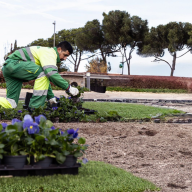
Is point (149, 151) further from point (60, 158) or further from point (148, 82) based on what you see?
point (148, 82)

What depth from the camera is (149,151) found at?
4.62m

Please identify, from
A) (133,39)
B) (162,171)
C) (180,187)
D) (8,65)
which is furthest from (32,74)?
(133,39)

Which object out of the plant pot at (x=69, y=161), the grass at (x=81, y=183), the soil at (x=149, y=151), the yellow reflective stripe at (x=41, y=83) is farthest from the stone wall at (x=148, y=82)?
the plant pot at (x=69, y=161)

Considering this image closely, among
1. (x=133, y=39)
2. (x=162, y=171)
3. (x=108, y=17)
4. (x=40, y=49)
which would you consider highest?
(x=108, y=17)

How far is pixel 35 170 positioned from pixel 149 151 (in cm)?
215

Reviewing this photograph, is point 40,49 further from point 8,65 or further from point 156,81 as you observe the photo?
point 156,81

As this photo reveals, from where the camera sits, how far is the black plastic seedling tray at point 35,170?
2.89 m

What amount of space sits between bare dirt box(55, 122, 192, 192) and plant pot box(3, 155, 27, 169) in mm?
1347

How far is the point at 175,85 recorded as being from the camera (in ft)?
109

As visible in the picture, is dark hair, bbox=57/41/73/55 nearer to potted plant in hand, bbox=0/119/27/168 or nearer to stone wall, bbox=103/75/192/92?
potted plant in hand, bbox=0/119/27/168

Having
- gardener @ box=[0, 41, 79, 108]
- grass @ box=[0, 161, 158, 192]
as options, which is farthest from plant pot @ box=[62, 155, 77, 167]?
gardener @ box=[0, 41, 79, 108]

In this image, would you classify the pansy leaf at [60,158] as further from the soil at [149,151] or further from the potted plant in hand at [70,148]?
the soil at [149,151]

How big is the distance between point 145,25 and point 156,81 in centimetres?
1529

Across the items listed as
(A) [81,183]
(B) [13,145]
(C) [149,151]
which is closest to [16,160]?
(B) [13,145]
